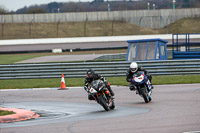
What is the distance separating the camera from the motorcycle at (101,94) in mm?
12359

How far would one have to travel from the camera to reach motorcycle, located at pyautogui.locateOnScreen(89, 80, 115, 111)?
12359 millimetres

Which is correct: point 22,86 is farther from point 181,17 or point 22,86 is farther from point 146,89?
point 181,17

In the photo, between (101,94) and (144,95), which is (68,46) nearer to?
(144,95)

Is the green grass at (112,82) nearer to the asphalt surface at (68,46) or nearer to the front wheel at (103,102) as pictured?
the front wheel at (103,102)

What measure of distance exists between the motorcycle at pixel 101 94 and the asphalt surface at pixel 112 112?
0.86 feet

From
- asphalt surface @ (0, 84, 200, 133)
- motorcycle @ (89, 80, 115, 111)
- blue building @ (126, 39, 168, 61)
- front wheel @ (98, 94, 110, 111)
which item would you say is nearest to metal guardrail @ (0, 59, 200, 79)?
asphalt surface @ (0, 84, 200, 133)

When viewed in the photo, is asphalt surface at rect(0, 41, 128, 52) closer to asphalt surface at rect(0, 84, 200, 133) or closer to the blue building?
the blue building

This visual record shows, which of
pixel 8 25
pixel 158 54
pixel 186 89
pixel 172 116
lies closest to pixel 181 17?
pixel 8 25

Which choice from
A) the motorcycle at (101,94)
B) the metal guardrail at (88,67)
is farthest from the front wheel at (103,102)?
the metal guardrail at (88,67)

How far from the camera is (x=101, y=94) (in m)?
12.5

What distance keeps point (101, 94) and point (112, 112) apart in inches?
29.9

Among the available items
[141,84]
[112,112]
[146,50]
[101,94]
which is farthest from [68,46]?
[112,112]

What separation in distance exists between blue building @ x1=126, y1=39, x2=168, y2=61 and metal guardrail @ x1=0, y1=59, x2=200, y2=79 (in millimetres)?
5397

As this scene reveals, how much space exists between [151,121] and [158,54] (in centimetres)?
1977
